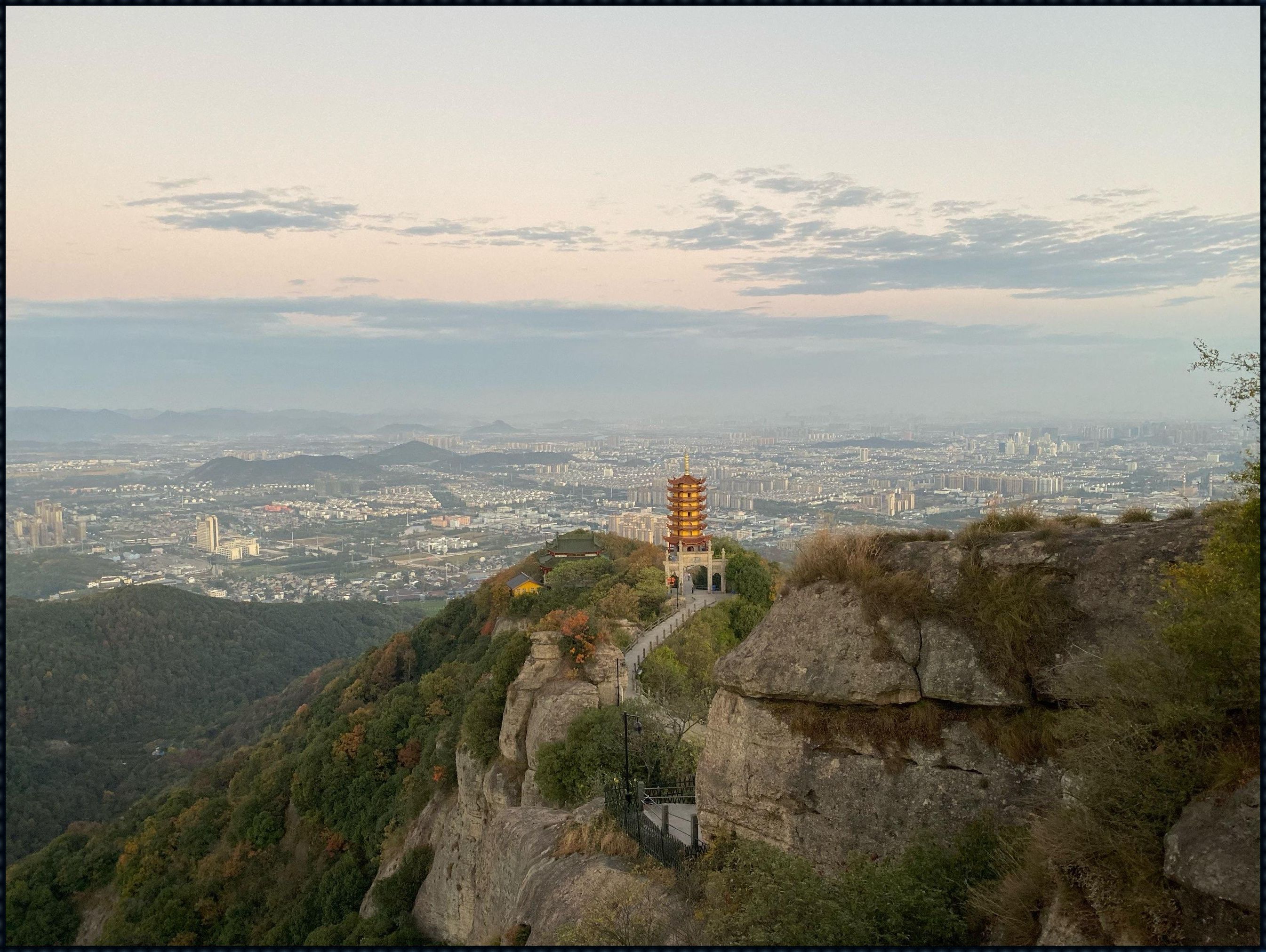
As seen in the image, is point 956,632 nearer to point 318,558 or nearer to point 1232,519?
point 1232,519

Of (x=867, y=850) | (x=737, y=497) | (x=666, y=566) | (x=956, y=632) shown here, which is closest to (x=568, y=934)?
(x=867, y=850)

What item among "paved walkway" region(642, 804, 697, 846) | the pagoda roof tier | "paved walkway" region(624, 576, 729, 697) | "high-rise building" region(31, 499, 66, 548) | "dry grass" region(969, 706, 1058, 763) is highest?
"dry grass" region(969, 706, 1058, 763)

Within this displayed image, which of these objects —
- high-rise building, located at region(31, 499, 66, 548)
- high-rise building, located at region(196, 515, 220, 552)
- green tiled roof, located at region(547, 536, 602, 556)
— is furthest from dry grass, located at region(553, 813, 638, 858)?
high-rise building, located at region(196, 515, 220, 552)

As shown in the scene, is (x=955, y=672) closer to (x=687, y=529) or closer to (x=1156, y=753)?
(x=1156, y=753)

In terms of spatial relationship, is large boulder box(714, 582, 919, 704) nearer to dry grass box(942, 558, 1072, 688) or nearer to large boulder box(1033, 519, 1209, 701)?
dry grass box(942, 558, 1072, 688)

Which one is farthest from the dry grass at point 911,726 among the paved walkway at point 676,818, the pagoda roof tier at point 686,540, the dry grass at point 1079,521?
the pagoda roof tier at point 686,540

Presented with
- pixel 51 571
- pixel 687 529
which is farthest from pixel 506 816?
pixel 51 571
